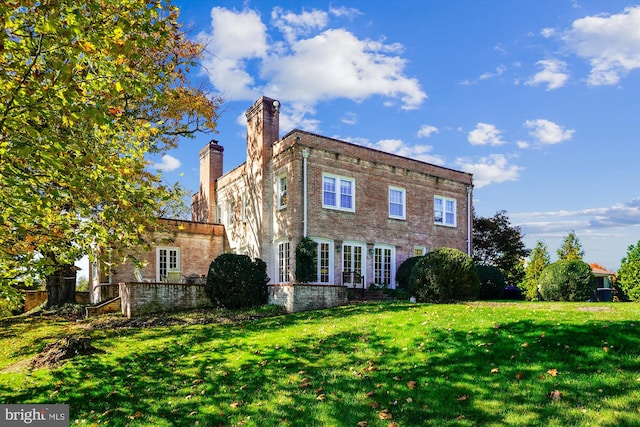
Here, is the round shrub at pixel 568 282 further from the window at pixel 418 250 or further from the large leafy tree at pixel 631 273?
the window at pixel 418 250

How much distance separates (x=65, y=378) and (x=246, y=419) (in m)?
4.95

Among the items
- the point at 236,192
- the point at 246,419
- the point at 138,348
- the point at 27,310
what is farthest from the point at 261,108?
the point at 246,419

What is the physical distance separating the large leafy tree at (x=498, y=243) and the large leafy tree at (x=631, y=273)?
14.0m

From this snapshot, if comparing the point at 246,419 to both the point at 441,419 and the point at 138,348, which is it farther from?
the point at 138,348

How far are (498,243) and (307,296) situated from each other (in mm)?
24116

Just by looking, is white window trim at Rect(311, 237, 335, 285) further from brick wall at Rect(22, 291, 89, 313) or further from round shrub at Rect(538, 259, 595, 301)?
brick wall at Rect(22, 291, 89, 313)

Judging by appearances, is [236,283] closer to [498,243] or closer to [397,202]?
[397,202]

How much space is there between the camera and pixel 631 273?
2064cm

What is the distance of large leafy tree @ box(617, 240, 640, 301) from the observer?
66.6ft

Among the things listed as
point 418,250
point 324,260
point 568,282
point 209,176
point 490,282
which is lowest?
point 490,282

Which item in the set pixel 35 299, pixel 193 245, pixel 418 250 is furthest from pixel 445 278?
Answer: pixel 35 299

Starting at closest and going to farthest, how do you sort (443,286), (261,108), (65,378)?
(65,378) < (443,286) < (261,108)

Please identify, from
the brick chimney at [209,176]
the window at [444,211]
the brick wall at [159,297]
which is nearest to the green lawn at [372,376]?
the brick wall at [159,297]

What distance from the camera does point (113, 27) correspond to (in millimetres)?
8242
